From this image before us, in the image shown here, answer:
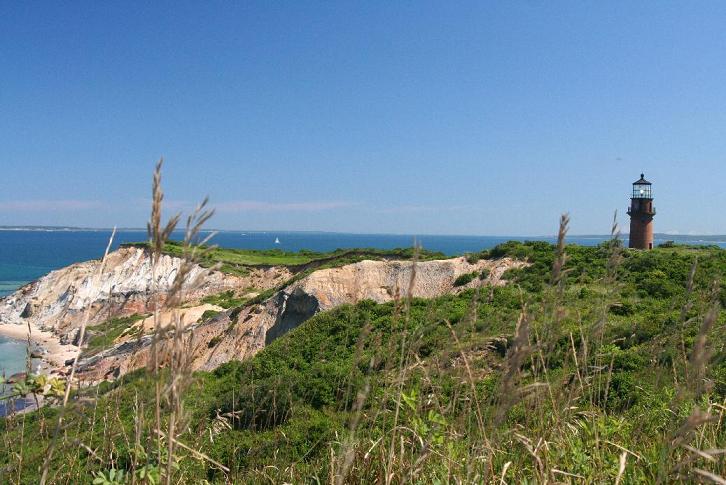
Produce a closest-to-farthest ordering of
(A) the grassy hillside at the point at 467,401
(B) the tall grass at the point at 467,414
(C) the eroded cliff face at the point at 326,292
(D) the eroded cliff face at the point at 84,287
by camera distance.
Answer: (B) the tall grass at the point at 467,414 → (A) the grassy hillside at the point at 467,401 → (C) the eroded cliff face at the point at 326,292 → (D) the eroded cliff face at the point at 84,287

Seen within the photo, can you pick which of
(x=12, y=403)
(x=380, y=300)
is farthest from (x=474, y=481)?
(x=380, y=300)

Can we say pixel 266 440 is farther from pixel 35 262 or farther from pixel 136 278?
pixel 35 262

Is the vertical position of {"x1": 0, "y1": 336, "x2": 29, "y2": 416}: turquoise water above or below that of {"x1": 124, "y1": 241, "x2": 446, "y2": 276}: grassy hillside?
below

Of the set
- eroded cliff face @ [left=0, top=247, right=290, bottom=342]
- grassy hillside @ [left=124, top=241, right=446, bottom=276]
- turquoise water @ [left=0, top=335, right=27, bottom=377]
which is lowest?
turquoise water @ [left=0, top=335, right=27, bottom=377]

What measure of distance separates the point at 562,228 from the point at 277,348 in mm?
13530

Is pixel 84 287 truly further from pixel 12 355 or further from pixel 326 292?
pixel 326 292

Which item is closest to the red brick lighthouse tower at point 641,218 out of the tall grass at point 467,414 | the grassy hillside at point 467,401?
the grassy hillside at point 467,401

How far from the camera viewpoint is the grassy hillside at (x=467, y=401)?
7.75 feet

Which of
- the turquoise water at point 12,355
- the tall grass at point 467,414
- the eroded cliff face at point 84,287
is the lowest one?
the turquoise water at point 12,355

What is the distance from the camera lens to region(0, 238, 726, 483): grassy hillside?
236cm

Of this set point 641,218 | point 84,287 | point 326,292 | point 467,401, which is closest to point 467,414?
point 467,401

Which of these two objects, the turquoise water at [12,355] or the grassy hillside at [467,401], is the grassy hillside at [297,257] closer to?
the grassy hillside at [467,401]

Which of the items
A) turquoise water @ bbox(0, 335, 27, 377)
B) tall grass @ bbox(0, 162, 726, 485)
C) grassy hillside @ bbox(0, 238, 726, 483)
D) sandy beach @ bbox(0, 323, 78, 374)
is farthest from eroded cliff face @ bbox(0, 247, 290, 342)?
tall grass @ bbox(0, 162, 726, 485)

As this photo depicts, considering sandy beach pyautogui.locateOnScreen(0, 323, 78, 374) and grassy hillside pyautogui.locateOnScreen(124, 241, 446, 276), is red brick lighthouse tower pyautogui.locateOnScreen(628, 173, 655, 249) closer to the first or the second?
grassy hillside pyautogui.locateOnScreen(124, 241, 446, 276)
